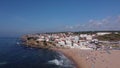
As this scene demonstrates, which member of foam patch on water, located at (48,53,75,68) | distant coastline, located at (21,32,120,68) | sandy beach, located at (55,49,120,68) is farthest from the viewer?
distant coastline, located at (21,32,120,68)

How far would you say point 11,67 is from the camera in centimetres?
2905

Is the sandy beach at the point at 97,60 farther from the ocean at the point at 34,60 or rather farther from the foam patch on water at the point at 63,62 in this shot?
the ocean at the point at 34,60

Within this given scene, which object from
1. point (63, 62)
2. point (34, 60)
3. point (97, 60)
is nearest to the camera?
point (97, 60)

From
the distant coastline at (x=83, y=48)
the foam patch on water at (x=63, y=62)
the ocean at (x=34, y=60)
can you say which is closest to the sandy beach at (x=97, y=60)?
the distant coastline at (x=83, y=48)

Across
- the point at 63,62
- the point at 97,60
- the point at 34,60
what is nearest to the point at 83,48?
the point at 97,60

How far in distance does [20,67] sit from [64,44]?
126ft

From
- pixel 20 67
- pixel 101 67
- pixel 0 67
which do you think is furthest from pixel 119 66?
pixel 0 67

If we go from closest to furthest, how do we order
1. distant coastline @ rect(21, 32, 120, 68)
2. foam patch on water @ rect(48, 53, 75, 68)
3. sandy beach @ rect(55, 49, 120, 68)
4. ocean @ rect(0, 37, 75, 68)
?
sandy beach @ rect(55, 49, 120, 68) < ocean @ rect(0, 37, 75, 68) < foam patch on water @ rect(48, 53, 75, 68) < distant coastline @ rect(21, 32, 120, 68)

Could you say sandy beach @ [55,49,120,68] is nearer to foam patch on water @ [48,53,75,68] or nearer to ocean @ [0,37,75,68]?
foam patch on water @ [48,53,75,68]

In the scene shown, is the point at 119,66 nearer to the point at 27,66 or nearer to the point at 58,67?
the point at 58,67

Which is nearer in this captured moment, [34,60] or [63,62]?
[63,62]

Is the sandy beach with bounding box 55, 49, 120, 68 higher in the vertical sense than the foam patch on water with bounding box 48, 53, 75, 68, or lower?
higher

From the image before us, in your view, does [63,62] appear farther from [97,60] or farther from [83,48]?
[83,48]

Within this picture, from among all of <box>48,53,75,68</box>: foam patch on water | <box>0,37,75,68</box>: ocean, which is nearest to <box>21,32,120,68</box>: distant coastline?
<box>48,53,75,68</box>: foam patch on water
